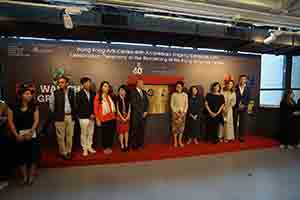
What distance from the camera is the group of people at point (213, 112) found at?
194 inches

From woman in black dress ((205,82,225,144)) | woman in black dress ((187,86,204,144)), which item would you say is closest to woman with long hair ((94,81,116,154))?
woman in black dress ((187,86,204,144))

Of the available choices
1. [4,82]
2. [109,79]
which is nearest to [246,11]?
[109,79]

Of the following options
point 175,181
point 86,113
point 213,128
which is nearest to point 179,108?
point 213,128

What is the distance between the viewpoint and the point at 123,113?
14.8 feet

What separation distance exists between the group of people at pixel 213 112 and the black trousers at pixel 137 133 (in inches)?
28.4

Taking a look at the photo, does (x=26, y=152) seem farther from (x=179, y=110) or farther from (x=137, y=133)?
(x=179, y=110)

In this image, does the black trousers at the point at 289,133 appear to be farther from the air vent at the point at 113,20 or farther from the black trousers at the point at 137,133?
the air vent at the point at 113,20

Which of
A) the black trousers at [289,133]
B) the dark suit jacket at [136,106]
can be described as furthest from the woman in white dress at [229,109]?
the dark suit jacket at [136,106]

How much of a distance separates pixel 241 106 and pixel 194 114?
132 cm

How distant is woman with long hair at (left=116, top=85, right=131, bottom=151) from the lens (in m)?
4.52

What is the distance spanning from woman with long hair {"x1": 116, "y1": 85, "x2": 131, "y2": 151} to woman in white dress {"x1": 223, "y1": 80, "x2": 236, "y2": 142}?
240 cm

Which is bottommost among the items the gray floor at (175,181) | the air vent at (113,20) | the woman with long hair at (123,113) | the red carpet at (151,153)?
→ the gray floor at (175,181)

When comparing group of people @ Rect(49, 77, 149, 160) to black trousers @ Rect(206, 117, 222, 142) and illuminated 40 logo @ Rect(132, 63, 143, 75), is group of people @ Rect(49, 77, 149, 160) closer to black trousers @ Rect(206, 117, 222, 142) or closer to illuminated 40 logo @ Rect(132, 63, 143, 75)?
illuminated 40 logo @ Rect(132, 63, 143, 75)

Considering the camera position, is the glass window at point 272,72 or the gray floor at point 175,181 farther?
the glass window at point 272,72
